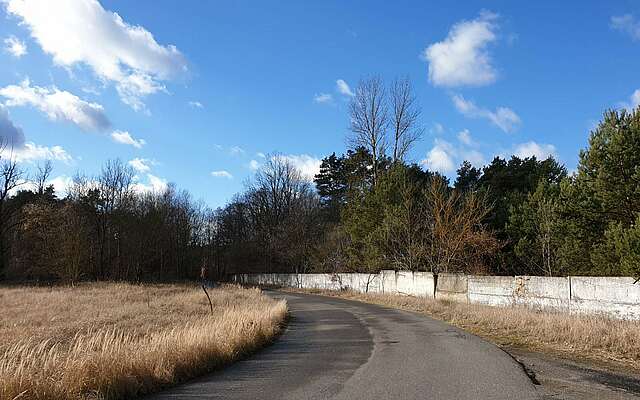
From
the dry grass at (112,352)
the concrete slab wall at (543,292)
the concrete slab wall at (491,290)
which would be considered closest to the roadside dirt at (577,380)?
the dry grass at (112,352)

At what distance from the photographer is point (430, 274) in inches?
1101

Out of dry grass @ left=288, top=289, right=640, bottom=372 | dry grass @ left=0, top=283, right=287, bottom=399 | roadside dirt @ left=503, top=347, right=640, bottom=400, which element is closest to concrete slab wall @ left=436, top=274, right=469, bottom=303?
dry grass @ left=288, top=289, right=640, bottom=372

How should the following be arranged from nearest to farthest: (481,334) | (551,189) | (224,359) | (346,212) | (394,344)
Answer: (224,359) < (394,344) < (481,334) < (551,189) < (346,212)

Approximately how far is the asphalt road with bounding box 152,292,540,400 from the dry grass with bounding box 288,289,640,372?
1406 mm

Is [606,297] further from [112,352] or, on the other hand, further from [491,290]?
[112,352]

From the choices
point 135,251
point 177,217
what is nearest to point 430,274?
point 135,251

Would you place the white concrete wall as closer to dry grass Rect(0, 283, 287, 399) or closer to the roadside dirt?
the roadside dirt

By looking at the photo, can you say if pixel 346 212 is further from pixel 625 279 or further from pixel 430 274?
pixel 625 279

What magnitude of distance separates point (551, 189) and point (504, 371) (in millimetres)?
23472

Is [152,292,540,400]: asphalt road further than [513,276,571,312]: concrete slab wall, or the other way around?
[513,276,571,312]: concrete slab wall

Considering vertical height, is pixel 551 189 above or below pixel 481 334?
above

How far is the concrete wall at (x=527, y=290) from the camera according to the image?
15859mm

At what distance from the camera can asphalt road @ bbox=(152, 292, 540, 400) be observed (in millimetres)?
7309

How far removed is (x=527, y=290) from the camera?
20.1 metres
